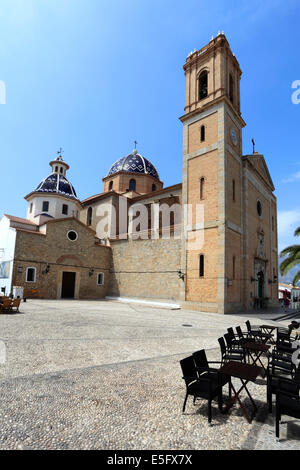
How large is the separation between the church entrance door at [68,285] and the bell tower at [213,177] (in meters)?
10.3

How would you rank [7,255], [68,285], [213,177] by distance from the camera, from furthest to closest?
[68,285], [7,255], [213,177]

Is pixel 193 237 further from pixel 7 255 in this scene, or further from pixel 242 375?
pixel 242 375

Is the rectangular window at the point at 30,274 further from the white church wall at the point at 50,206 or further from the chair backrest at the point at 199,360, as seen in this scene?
the chair backrest at the point at 199,360

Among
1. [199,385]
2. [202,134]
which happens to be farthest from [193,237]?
[199,385]

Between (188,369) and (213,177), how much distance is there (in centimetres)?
1638

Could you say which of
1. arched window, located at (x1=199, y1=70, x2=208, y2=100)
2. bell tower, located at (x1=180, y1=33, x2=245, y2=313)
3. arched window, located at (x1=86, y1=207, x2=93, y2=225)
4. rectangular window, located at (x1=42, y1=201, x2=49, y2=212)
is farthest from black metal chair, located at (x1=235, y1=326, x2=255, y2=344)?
arched window, located at (x1=86, y1=207, x2=93, y2=225)

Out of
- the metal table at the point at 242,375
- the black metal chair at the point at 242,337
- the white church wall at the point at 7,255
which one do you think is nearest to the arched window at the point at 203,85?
the white church wall at the point at 7,255

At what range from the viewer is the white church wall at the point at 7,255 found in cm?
1933

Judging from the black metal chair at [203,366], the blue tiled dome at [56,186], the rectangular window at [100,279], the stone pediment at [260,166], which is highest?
the stone pediment at [260,166]

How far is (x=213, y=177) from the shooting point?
18.6 meters

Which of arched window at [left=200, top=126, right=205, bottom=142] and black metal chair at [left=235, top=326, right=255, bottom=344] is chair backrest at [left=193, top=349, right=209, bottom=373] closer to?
black metal chair at [left=235, top=326, right=255, bottom=344]

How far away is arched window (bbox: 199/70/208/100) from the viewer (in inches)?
835
